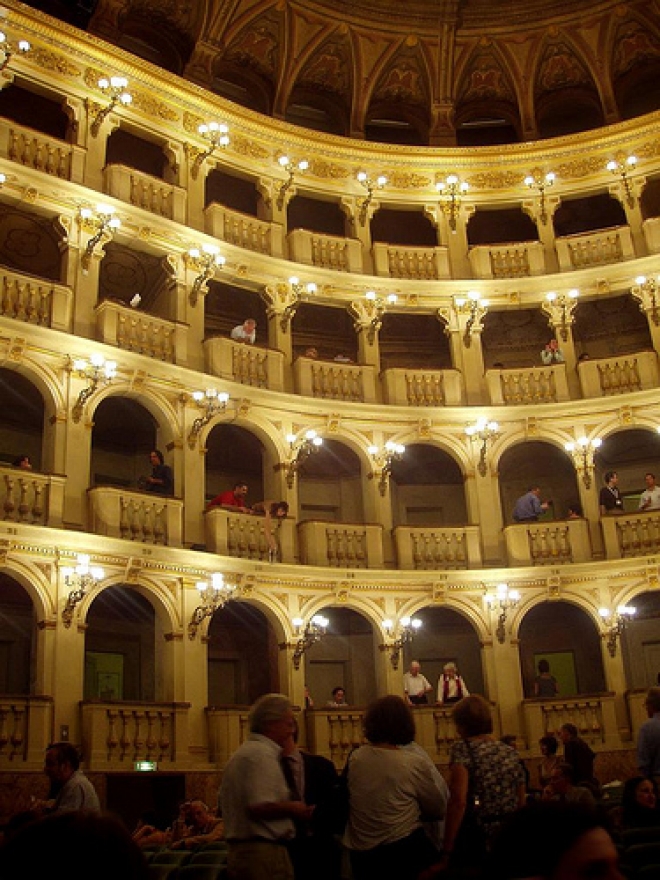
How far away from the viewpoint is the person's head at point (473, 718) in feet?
20.0

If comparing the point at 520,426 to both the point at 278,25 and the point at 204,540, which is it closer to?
the point at 204,540

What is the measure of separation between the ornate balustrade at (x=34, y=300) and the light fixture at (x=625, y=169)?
45.9 feet

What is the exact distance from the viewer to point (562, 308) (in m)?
24.0

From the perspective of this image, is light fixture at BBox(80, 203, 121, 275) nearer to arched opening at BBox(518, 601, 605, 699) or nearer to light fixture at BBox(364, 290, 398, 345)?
light fixture at BBox(364, 290, 398, 345)

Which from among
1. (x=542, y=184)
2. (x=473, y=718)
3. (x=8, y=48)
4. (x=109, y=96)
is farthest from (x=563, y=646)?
(x=473, y=718)

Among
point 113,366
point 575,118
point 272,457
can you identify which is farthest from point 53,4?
point 575,118

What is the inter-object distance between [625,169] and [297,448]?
36.4 feet

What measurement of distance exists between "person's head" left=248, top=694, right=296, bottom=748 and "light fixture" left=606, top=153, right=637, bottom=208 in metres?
21.9

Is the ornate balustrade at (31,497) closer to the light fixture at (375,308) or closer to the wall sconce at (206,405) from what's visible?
the wall sconce at (206,405)

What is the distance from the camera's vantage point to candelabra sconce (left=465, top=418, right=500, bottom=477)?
883 inches

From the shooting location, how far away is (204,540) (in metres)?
19.5

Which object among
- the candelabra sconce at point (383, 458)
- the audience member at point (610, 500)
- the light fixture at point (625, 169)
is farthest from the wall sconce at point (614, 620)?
the light fixture at point (625, 169)

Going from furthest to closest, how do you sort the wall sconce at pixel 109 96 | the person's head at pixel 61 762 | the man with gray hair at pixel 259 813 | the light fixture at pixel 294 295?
the light fixture at pixel 294 295 → the wall sconce at pixel 109 96 → the person's head at pixel 61 762 → the man with gray hair at pixel 259 813

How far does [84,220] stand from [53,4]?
5662 millimetres
